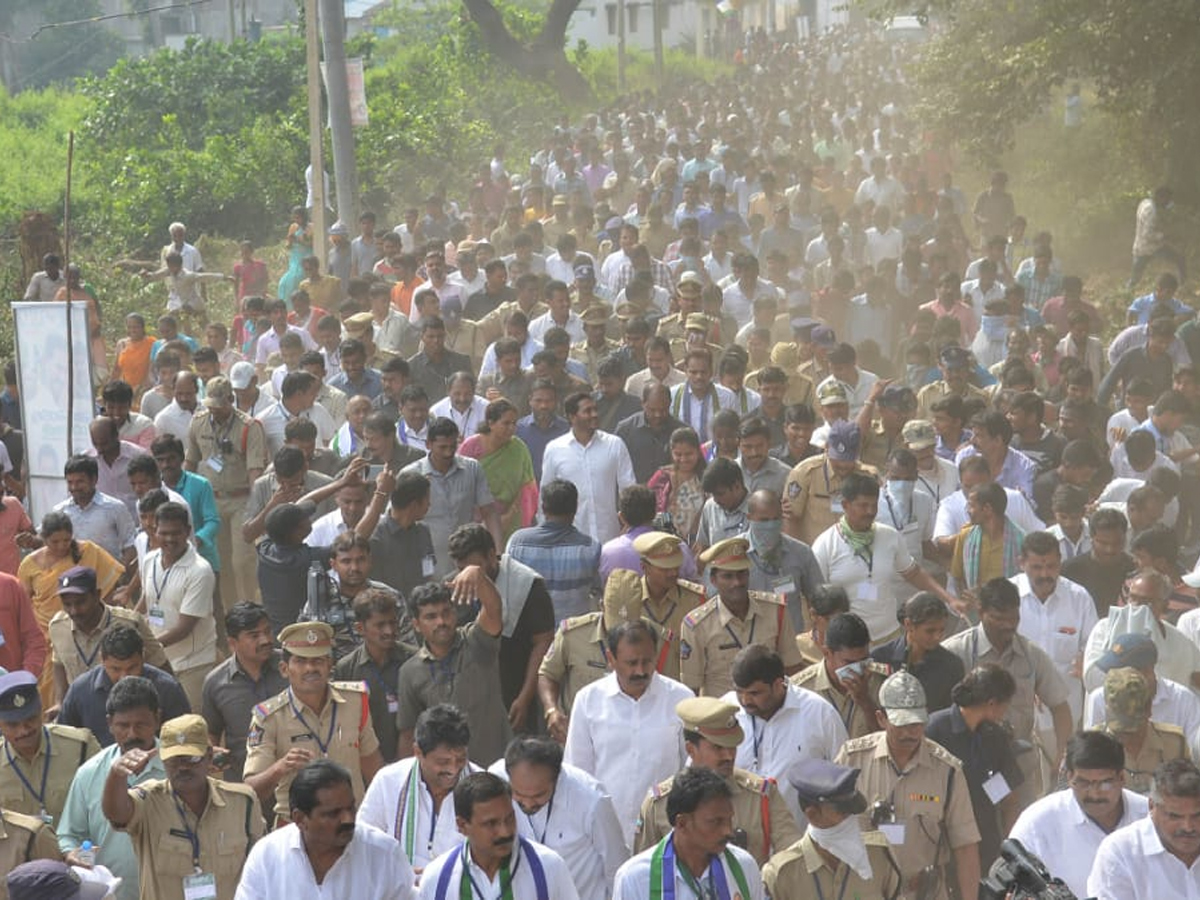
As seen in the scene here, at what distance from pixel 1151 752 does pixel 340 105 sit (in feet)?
50.9

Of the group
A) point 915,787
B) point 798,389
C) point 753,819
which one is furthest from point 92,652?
point 798,389

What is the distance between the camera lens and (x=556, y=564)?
990 centimetres

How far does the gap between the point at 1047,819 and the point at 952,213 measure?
52.8 feet

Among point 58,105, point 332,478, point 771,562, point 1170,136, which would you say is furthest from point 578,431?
point 58,105

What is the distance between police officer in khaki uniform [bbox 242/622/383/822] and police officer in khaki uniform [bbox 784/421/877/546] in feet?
12.2

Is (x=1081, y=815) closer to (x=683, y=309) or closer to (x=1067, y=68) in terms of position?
(x=683, y=309)

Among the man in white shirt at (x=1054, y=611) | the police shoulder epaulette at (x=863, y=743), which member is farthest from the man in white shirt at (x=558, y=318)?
the police shoulder epaulette at (x=863, y=743)

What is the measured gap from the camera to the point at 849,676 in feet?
26.7

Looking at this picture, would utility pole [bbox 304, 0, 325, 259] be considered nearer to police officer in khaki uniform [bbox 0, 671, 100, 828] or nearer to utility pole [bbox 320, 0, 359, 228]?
utility pole [bbox 320, 0, 359, 228]

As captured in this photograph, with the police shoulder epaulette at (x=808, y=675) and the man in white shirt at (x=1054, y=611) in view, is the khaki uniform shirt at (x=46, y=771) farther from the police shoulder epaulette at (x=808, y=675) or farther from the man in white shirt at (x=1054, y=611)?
the man in white shirt at (x=1054, y=611)

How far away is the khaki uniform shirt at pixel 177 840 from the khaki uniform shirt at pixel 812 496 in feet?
15.3

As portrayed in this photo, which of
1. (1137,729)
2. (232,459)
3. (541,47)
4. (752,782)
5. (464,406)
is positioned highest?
(541,47)

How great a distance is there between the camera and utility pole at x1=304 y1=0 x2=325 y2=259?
21.7m

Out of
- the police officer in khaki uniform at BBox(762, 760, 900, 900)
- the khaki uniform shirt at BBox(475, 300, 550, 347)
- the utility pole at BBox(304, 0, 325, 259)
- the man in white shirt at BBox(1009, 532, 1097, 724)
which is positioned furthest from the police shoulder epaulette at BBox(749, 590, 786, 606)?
the utility pole at BBox(304, 0, 325, 259)
